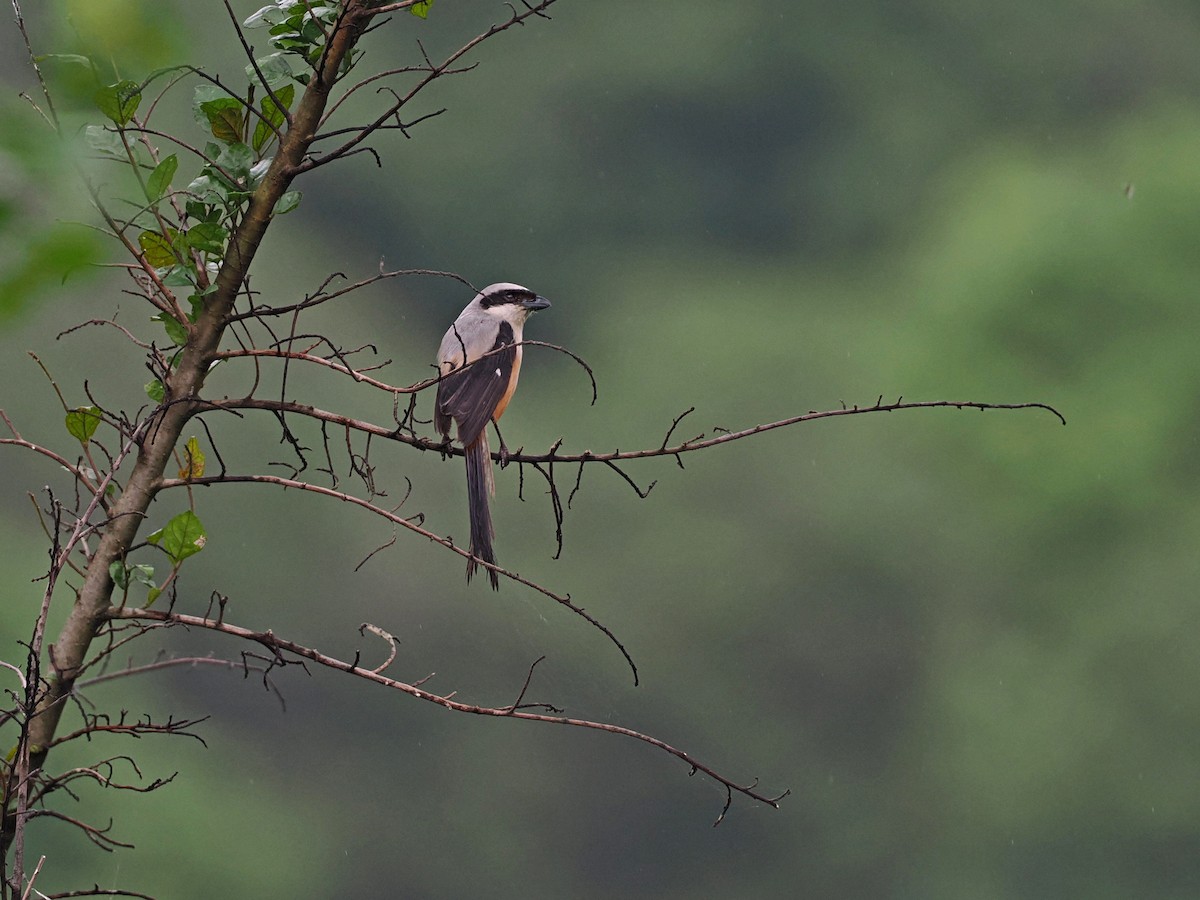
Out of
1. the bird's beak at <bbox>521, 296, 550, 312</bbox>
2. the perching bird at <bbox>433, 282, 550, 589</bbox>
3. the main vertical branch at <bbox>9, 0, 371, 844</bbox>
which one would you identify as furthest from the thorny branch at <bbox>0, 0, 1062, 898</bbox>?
the bird's beak at <bbox>521, 296, 550, 312</bbox>

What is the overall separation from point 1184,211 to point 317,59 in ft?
13.6

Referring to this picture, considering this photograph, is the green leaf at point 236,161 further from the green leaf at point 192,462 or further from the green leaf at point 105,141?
the green leaf at point 192,462

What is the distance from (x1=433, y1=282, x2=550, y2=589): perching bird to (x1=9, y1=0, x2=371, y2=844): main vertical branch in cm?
45

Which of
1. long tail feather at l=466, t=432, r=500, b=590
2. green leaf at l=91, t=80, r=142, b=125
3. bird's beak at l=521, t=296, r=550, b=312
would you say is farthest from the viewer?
bird's beak at l=521, t=296, r=550, b=312

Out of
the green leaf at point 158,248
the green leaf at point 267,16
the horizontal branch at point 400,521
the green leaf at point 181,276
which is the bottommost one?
the horizontal branch at point 400,521

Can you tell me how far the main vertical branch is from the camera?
1.00m

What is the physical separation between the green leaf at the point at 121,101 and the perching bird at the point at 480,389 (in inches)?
21.7

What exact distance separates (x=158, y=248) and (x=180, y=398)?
15cm

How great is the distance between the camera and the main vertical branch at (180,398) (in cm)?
100

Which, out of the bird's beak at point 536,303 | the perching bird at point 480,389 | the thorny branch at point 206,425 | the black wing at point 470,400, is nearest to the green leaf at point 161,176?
the thorny branch at point 206,425

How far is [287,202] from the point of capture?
103 cm

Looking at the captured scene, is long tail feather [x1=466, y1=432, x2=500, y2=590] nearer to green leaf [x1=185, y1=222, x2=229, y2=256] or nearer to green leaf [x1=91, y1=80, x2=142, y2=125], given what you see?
green leaf [x1=185, y1=222, x2=229, y2=256]

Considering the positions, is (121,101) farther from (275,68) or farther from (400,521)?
(400,521)

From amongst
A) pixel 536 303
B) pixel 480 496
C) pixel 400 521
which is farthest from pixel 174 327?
pixel 536 303
